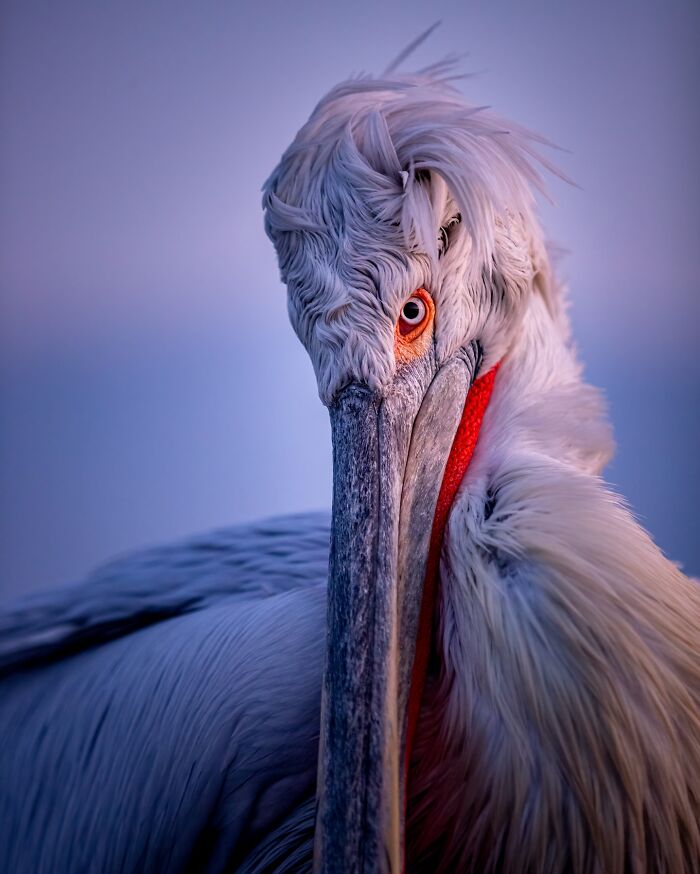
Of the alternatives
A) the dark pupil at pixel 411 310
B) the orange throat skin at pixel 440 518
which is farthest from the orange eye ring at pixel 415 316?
the orange throat skin at pixel 440 518

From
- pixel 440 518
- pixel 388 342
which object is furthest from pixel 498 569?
pixel 388 342

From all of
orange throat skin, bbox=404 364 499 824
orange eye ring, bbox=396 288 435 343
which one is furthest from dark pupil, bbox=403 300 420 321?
orange throat skin, bbox=404 364 499 824

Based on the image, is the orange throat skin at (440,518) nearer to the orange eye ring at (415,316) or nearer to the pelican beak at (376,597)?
the pelican beak at (376,597)

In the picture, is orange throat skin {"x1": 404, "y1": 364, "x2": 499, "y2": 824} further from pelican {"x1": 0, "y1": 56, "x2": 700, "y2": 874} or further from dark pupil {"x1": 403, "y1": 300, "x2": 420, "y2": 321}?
dark pupil {"x1": 403, "y1": 300, "x2": 420, "y2": 321}

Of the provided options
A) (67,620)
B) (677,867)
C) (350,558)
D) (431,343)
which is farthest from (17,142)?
(677,867)

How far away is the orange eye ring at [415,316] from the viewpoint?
0.71 metres

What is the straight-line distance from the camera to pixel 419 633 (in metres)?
0.72

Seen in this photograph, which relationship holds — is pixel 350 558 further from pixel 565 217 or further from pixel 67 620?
pixel 565 217

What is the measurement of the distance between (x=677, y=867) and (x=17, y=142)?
1741mm

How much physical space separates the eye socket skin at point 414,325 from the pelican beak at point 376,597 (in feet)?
0.06

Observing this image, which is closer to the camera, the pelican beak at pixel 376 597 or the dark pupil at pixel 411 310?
the pelican beak at pixel 376 597

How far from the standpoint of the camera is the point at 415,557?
72cm

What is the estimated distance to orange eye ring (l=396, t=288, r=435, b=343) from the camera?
0.71m

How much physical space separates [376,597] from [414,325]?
27 centimetres
